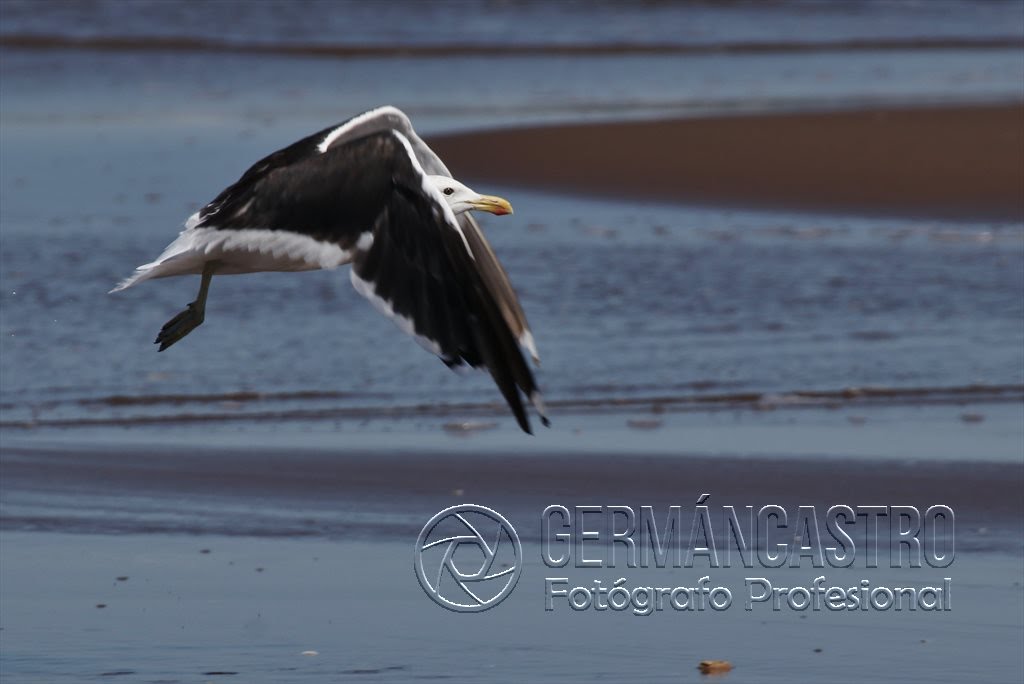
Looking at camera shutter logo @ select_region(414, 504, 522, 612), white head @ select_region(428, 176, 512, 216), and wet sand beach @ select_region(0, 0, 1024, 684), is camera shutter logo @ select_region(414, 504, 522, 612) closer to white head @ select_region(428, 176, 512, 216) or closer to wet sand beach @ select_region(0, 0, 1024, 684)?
wet sand beach @ select_region(0, 0, 1024, 684)

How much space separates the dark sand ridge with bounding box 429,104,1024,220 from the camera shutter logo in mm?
7062

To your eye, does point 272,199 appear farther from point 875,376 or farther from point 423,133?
point 423,133

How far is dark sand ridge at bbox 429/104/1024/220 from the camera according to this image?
14.0 meters

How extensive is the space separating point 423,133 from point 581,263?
496 cm

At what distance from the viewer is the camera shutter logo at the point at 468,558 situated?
6188 millimetres

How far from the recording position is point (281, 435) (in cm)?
838

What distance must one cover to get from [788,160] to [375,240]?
1045 centimetres

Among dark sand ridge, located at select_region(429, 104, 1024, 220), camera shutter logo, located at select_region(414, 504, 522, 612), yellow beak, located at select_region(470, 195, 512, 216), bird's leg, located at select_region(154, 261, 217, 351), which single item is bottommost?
dark sand ridge, located at select_region(429, 104, 1024, 220)

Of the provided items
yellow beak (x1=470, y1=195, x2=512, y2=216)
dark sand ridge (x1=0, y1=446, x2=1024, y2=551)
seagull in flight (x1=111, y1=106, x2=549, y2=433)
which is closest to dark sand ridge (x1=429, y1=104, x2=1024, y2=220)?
dark sand ridge (x1=0, y1=446, x2=1024, y2=551)

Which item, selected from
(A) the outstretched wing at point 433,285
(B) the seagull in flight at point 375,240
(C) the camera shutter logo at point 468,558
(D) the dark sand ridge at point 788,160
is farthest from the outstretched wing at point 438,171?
(D) the dark sand ridge at point 788,160

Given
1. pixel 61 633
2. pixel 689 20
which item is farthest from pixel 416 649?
pixel 689 20

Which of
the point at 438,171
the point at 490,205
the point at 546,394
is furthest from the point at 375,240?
the point at 546,394

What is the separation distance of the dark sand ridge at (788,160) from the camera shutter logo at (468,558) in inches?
278

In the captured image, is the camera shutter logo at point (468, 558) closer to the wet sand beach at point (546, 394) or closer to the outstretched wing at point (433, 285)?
the wet sand beach at point (546, 394)
